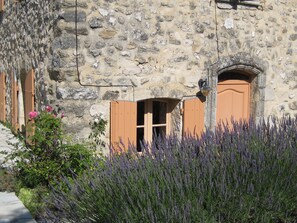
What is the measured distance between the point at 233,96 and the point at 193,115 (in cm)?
113

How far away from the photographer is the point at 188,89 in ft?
20.1

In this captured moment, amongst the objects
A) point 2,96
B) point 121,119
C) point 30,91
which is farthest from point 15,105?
→ point 121,119

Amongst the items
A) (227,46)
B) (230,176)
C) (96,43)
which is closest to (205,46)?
(227,46)

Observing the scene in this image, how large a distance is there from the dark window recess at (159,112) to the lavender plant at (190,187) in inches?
105

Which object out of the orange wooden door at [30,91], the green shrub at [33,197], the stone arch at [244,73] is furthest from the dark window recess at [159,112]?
the green shrub at [33,197]

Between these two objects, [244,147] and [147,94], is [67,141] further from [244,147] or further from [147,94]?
[244,147]

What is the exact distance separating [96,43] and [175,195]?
3175mm

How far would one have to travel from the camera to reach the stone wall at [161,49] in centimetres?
533

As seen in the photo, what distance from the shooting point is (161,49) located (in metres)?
5.85

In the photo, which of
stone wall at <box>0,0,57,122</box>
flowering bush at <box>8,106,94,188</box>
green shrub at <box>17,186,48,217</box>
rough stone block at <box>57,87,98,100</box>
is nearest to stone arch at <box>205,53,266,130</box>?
rough stone block at <box>57,87,98,100</box>

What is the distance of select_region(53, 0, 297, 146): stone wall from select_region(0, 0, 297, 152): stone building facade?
0.04 feet

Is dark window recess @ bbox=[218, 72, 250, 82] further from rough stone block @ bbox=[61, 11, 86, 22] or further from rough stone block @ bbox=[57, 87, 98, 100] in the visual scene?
rough stone block @ bbox=[61, 11, 86, 22]

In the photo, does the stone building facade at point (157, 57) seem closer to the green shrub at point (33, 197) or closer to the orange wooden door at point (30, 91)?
the orange wooden door at point (30, 91)

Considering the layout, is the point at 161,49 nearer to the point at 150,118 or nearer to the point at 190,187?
the point at 150,118
